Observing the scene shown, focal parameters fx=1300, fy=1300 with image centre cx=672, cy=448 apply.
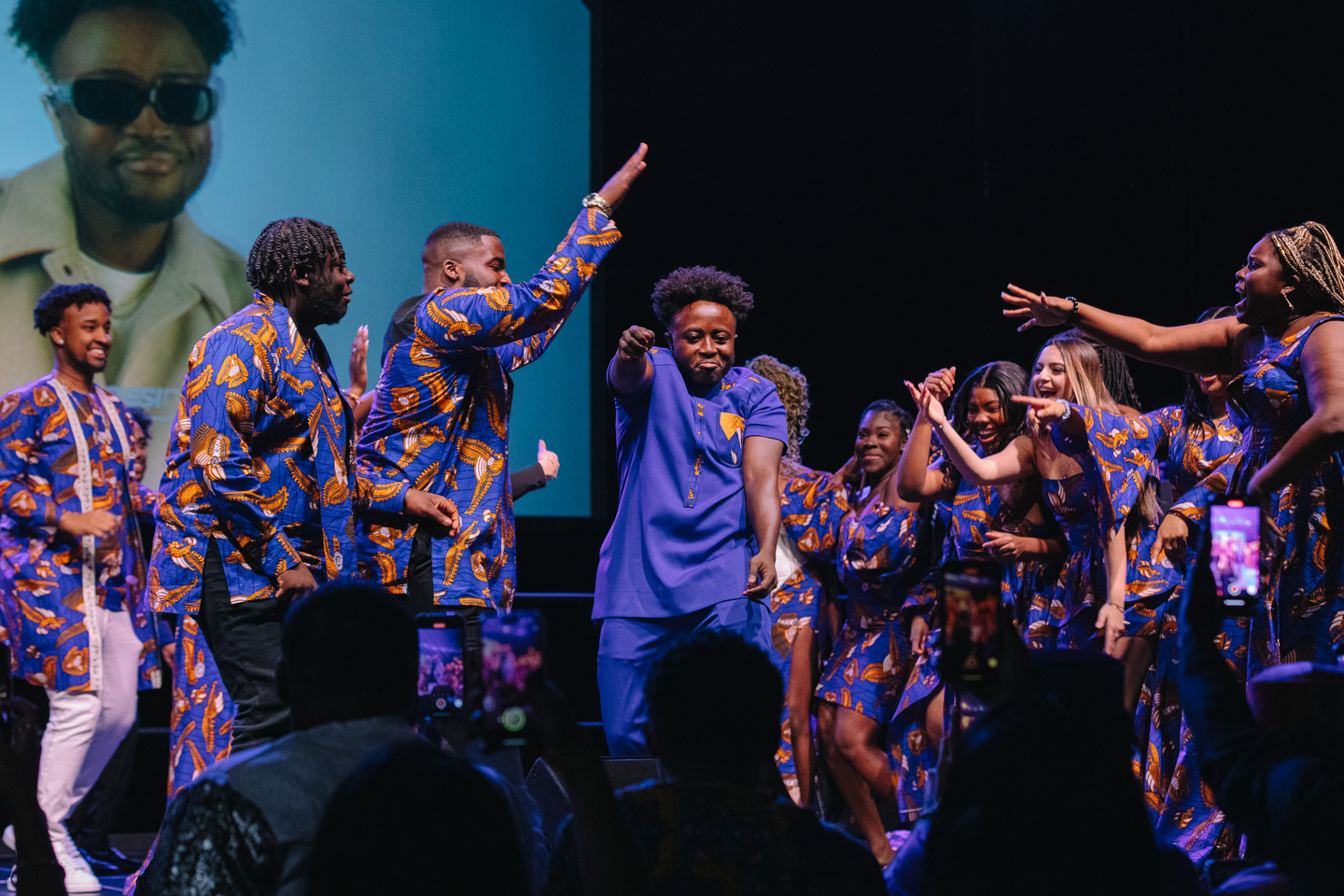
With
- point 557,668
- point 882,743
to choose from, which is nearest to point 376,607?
point 557,668

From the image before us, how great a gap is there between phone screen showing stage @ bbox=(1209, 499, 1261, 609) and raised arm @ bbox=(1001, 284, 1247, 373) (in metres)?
1.46

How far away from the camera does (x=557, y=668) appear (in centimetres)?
591

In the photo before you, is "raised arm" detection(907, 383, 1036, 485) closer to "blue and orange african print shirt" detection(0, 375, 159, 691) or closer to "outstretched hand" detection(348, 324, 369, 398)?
"outstretched hand" detection(348, 324, 369, 398)

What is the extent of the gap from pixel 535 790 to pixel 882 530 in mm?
2391

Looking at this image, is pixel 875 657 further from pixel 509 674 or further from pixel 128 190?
pixel 128 190

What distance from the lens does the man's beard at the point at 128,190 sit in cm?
529

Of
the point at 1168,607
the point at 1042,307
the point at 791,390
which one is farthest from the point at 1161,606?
the point at 791,390

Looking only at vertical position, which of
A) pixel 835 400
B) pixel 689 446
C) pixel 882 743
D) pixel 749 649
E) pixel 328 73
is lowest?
pixel 882 743

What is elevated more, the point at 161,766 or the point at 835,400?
the point at 835,400

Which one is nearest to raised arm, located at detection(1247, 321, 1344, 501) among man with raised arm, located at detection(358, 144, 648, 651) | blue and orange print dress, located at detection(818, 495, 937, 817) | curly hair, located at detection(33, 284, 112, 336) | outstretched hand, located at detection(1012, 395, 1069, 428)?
outstretched hand, located at detection(1012, 395, 1069, 428)

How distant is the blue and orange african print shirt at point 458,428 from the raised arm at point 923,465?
1670 mm

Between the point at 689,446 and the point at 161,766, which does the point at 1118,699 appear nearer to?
the point at 689,446

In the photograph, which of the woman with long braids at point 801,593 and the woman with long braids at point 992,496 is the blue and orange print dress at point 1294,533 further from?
the woman with long braids at point 801,593

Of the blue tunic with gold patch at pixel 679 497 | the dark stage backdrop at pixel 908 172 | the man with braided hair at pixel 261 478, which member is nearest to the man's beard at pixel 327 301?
the man with braided hair at pixel 261 478
